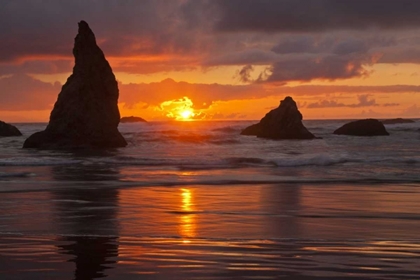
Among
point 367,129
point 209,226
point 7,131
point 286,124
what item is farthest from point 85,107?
point 209,226

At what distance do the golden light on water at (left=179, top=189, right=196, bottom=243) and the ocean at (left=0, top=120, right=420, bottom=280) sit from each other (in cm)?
2

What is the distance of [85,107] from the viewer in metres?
46.4

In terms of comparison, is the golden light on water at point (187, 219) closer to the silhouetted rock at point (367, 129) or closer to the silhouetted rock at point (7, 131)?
the silhouetted rock at point (367, 129)

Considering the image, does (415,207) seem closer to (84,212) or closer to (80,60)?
(84,212)

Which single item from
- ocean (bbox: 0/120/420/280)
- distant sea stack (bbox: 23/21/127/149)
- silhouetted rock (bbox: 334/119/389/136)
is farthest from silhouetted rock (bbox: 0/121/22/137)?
ocean (bbox: 0/120/420/280)

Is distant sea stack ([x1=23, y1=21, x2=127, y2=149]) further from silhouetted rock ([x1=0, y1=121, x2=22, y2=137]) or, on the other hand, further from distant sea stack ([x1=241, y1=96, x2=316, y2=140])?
silhouetted rock ([x1=0, y1=121, x2=22, y2=137])

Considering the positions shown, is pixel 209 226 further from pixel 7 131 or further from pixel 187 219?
pixel 7 131

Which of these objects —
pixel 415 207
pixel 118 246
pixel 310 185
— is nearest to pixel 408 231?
pixel 415 207

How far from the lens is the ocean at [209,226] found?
27.3ft

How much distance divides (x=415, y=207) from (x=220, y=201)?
180 inches

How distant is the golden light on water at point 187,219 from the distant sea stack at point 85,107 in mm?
29223

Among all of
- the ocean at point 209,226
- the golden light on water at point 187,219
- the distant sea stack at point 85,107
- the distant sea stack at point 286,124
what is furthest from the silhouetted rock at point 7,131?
the golden light on water at point 187,219

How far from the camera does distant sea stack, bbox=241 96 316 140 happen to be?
209ft

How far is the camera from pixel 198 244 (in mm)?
10070
